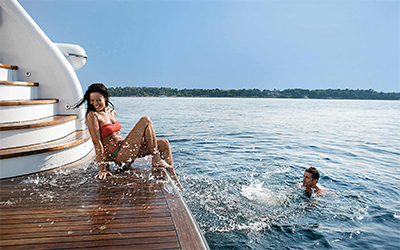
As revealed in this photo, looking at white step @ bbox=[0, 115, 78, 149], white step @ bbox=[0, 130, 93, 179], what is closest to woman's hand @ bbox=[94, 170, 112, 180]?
white step @ bbox=[0, 130, 93, 179]

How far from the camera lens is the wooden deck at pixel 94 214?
1980mm

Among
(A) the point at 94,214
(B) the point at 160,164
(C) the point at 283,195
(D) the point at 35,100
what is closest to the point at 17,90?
(D) the point at 35,100

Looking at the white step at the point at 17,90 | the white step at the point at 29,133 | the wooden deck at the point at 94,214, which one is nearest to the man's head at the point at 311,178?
the wooden deck at the point at 94,214

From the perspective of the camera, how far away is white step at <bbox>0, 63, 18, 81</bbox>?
458 cm

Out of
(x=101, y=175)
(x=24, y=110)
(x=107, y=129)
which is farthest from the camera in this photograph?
(x=24, y=110)

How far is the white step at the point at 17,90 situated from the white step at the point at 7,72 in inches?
14.9

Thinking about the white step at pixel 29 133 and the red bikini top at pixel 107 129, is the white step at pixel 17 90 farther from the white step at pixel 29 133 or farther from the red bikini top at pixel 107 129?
the red bikini top at pixel 107 129

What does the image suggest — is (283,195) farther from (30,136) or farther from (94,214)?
(30,136)

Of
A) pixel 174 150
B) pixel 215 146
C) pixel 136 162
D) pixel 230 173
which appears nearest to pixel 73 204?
pixel 136 162

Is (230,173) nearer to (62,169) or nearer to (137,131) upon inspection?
(137,131)

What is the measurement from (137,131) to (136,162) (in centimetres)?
81

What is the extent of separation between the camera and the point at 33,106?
427 centimetres

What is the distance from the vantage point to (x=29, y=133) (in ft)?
12.3

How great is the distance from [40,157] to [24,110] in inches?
40.0
